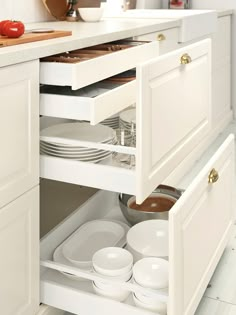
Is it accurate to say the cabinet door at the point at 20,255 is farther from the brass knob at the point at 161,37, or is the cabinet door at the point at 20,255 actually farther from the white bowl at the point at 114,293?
the brass knob at the point at 161,37

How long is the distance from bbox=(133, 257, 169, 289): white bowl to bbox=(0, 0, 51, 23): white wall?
1035 millimetres

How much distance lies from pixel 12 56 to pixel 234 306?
1.09 meters

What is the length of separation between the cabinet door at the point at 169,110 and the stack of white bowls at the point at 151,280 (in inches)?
10.8

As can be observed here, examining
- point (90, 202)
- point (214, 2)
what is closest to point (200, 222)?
point (90, 202)

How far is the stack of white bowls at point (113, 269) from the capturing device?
1472mm

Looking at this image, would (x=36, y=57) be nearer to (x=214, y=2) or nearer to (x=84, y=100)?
(x=84, y=100)

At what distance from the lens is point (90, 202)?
2.02 metres

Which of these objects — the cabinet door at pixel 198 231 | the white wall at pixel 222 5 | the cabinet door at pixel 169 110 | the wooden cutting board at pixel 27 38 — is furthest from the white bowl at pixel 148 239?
the white wall at pixel 222 5

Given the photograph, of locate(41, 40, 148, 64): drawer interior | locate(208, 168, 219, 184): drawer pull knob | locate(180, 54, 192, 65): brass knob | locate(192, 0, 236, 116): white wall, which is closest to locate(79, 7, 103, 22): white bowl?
locate(41, 40, 148, 64): drawer interior

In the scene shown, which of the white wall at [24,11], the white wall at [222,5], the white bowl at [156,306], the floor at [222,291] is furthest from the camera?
the white wall at [222,5]

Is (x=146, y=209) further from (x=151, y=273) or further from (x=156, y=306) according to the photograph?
(x=156, y=306)

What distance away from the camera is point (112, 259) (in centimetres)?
166

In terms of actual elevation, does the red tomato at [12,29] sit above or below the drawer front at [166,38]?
below

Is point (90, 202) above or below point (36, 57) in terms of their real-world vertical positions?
below
